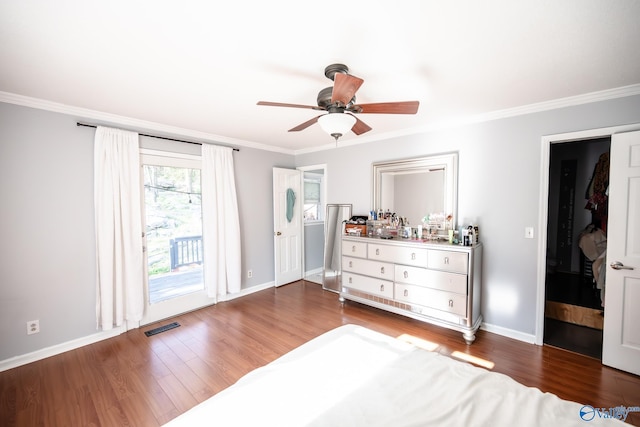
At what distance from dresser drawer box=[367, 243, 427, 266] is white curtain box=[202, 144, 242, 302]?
79.1 inches

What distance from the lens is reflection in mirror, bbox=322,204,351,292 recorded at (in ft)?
14.4

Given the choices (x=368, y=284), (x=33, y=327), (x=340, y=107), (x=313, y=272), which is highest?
(x=340, y=107)

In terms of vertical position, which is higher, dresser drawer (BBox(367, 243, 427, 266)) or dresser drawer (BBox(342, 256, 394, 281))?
dresser drawer (BBox(367, 243, 427, 266))

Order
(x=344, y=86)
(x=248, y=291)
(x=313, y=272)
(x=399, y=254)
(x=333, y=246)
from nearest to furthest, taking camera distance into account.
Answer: (x=344, y=86)
(x=399, y=254)
(x=248, y=291)
(x=333, y=246)
(x=313, y=272)

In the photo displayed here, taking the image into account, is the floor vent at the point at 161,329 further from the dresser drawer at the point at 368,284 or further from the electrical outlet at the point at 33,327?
the dresser drawer at the point at 368,284

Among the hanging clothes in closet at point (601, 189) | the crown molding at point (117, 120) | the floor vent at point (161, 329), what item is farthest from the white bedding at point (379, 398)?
the hanging clothes in closet at point (601, 189)

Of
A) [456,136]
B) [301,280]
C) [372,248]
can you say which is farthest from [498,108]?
[301,280]

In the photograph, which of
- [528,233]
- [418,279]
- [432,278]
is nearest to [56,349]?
[418,279]

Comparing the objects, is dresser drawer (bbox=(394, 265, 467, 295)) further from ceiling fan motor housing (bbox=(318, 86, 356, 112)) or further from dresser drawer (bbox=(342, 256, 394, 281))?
ceiling fan motor housing (bbox=(318, 86, 356, 112))

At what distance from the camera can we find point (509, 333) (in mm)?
2850

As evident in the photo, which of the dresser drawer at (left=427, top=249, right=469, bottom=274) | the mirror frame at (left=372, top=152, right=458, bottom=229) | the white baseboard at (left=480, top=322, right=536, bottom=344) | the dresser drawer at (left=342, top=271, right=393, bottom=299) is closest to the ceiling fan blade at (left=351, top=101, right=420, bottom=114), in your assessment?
the mirror frame at (left=372, top=152, right=458, bottom=229)

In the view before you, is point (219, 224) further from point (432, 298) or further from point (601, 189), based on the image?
point (601, 189)

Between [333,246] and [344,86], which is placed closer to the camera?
[344,86]

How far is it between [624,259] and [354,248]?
2.55 m
